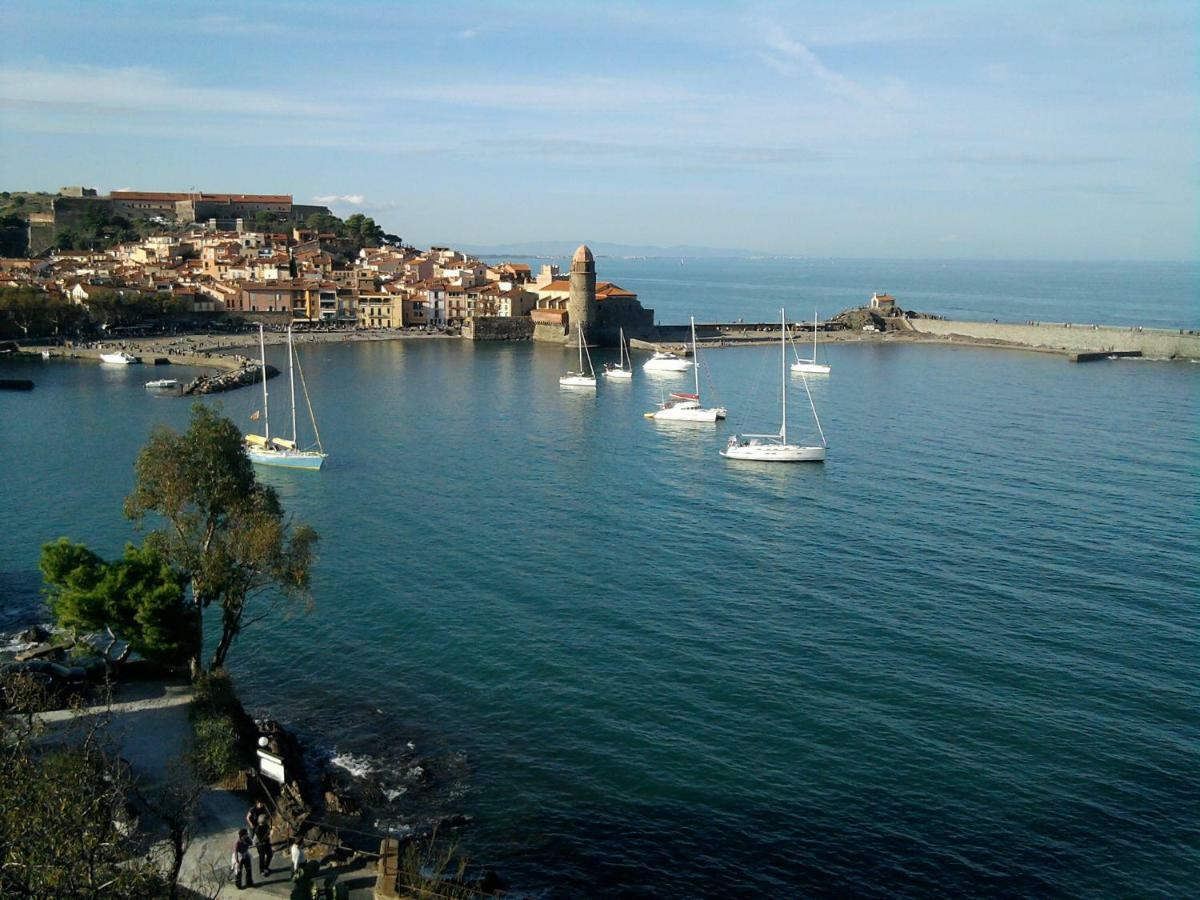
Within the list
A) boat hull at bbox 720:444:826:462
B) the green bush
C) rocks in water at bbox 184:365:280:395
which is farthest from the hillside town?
the green bush

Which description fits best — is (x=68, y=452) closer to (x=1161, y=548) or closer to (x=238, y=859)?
(x=238, y=859)

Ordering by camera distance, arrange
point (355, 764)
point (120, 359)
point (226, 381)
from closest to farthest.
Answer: point (355, 764) → point (226, 381) → point (120, 359)

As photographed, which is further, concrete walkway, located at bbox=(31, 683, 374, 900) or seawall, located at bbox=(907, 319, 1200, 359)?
seawall, located at bbox=(907, 319, 1200, 359)

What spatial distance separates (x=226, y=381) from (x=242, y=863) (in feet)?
126

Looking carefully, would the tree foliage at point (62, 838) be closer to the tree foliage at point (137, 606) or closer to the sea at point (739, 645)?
the sea at point (739, 645)

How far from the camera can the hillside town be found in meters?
70.2

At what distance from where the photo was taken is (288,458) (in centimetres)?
3038

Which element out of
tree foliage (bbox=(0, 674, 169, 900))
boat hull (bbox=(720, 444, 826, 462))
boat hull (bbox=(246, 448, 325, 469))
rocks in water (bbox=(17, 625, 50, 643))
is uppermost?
tree foliage (bbox=(0, 674, 169, 900))

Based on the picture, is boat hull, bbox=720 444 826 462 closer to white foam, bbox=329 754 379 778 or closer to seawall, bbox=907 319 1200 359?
white foam, bbox=329 754 379 778

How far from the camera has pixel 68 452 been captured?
31469 mm

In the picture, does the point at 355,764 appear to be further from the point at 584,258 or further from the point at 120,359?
the point at 584,258

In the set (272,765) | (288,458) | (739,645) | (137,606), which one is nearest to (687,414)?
(288,458)

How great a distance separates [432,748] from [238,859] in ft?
14.3

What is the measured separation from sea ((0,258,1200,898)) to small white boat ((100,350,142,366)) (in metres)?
15.8
